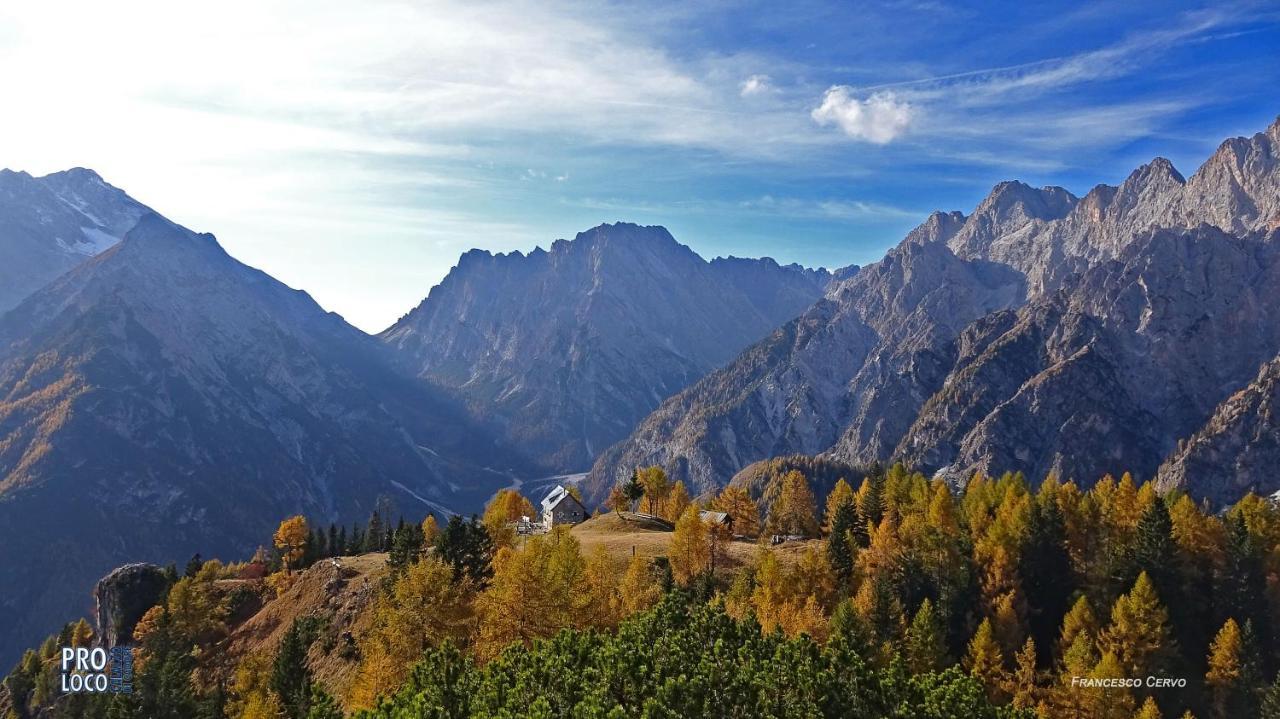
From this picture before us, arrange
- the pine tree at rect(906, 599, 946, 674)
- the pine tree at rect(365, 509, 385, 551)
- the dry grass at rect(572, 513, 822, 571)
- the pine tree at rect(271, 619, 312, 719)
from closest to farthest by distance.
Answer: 1. the pine tree at rect(271, 619, 312, 719)
2. the pine tree at rect(906, 599, 946, 674)
3. the dry grass at rect(572, 513, 822, 571)
4. the pine tree at rect(365, 509, 385, 551)

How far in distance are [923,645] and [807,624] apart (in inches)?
461

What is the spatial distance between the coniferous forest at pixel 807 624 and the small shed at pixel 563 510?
3823 cm

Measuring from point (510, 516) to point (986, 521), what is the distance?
7639 centimetres

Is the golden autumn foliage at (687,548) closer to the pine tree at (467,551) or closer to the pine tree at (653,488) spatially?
the pine tree at (467,551)

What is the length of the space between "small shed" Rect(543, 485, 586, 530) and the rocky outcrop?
61926 millimetres

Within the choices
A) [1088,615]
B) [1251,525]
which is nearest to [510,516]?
[1088,615]

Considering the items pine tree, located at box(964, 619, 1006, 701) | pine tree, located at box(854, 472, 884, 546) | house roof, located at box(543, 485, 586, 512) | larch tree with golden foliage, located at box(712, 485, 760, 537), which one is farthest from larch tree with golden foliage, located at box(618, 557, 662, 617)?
house roof, located at box(543, 485, 586, 512)

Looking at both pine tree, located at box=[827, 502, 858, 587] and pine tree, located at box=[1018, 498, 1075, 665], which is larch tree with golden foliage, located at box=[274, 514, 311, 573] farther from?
pine tree, located at box=[1018, 498, 1075, 665]

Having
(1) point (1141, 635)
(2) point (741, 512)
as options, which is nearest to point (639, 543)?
(2) point (741, 512)

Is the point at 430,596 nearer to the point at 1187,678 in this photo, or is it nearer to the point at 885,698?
the point at 885,698

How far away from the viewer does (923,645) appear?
70.2 m

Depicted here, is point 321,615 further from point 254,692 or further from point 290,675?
point 290,675

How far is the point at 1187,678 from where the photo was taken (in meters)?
75.3

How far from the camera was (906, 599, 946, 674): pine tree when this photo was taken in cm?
7006
